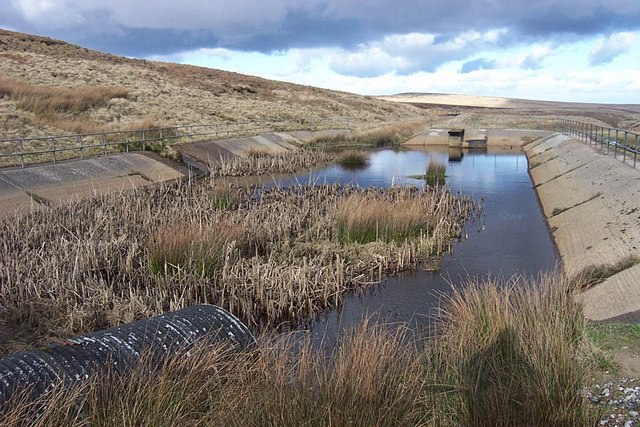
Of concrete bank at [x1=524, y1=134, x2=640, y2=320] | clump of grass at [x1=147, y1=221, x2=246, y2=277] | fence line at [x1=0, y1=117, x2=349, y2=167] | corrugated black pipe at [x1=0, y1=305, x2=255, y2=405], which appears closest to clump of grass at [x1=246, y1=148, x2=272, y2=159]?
fence line at [x1=0, y1=117, x2=349, y2=167]

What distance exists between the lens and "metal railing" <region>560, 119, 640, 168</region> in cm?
1844

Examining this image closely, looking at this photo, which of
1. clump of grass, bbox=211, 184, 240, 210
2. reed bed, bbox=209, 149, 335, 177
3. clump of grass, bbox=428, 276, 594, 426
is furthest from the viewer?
reed bed, bbox=209, 149, 335, 177

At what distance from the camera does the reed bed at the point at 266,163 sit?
25438 mm

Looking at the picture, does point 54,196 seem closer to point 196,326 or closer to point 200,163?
point 200,163

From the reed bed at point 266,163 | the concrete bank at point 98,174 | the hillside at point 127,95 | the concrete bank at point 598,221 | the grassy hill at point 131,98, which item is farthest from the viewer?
the grassy hill at point 131,98

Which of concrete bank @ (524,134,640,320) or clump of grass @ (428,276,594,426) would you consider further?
concrete bank @ (524,134,640,320)

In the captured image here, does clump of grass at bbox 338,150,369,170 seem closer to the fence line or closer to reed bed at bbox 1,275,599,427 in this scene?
the fence line

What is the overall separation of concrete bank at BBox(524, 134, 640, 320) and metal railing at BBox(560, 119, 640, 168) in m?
0.51

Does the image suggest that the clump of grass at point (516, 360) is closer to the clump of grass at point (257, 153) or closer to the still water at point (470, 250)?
the still water at point (470, 250)

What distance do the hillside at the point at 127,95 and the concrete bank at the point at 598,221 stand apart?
2248 centimetres

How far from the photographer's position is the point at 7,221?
1295 centimetres

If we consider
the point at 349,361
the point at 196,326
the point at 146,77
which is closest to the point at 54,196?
the point at 196,326

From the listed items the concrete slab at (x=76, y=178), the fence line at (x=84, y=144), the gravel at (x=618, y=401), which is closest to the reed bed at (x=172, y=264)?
the concrete slab at (x=76, y=178)

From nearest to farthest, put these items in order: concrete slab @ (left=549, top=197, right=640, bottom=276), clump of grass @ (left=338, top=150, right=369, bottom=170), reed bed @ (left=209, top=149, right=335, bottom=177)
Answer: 1. concrete slab @ (left=549, top=197, right=640, bottom=276)
2. reed bed @ (left=209, top=149, right=335, bottom=177)
3. clump of grass @ (left=338, top=150, right=369, bottom=170)
